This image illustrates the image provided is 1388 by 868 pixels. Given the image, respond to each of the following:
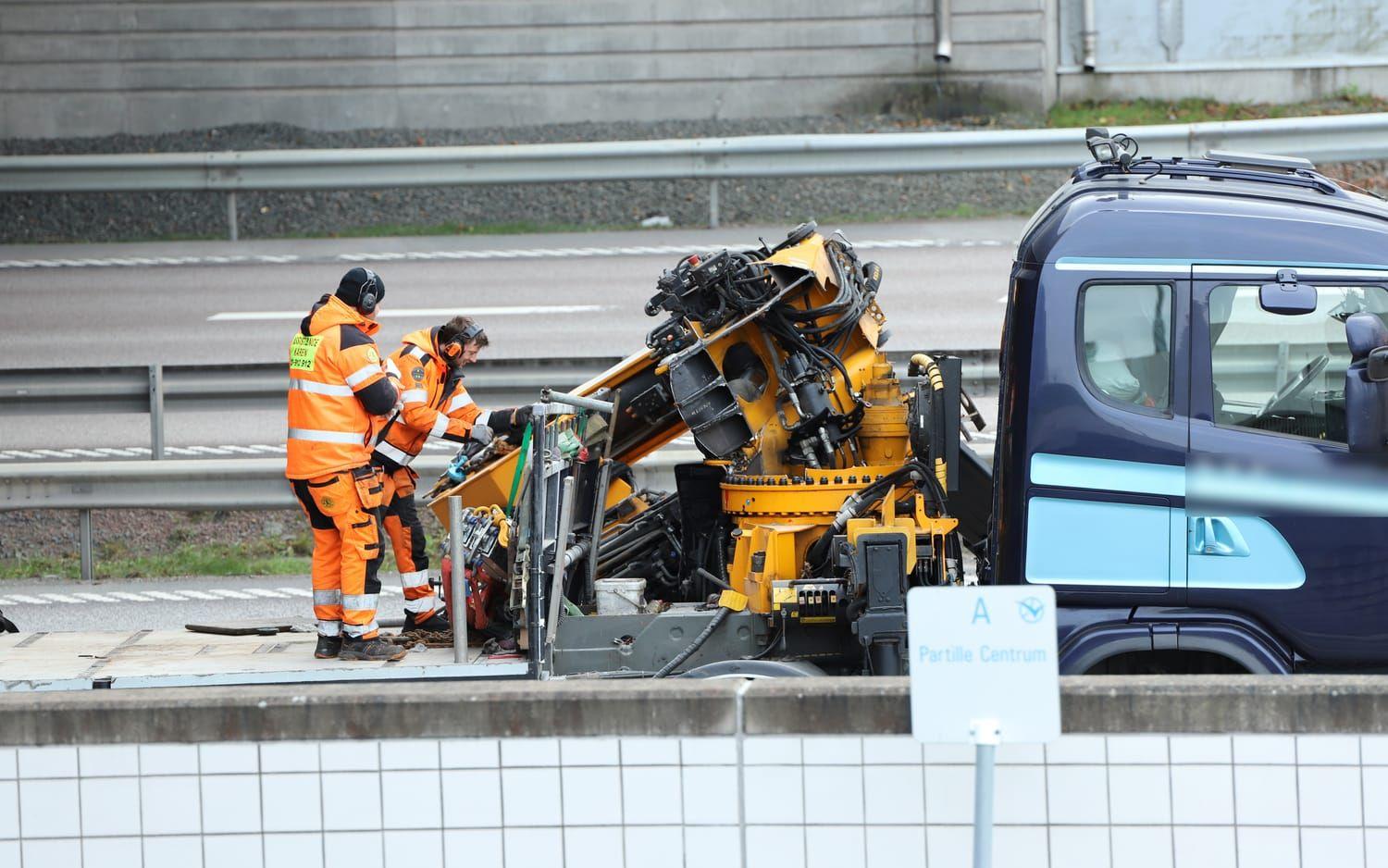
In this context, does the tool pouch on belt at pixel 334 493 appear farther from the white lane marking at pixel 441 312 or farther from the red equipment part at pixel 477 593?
the white lane marking at pixel 441 312

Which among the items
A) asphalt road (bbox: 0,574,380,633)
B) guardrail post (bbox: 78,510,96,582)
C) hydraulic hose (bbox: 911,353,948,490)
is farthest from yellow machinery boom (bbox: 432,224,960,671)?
guardrail post (bbox: 78,510,96,582)

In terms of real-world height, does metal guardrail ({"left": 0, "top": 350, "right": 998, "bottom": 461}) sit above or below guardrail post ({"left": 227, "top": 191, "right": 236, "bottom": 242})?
below

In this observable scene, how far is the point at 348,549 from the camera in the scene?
6.96 metres

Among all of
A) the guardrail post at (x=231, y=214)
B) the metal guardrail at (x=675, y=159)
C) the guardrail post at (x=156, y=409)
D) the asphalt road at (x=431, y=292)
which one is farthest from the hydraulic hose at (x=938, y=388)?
the guardrail post at (x=231, y=214)

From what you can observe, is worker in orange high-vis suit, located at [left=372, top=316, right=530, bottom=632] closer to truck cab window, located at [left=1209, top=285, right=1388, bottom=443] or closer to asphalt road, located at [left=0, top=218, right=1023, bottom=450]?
truck cab window, located at [left=1209, top=285, right=1388, bottom=443]

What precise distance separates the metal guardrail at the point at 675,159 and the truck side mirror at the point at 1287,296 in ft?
35.8

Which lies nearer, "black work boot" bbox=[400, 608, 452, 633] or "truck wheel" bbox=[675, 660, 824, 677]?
"truck wheel" bbox=[675, 660, 824, 677]

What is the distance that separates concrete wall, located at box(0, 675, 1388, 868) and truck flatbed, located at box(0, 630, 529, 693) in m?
1.64

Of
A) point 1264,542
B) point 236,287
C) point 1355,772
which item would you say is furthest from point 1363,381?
point 236,287

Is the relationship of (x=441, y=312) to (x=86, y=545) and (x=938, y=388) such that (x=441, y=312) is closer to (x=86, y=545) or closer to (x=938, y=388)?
(x=86, y=545)

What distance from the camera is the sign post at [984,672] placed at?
12.6 ft

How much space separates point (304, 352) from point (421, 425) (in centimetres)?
67

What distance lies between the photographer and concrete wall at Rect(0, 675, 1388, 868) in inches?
166

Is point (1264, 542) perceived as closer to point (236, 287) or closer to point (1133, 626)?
point (1133, 626)
